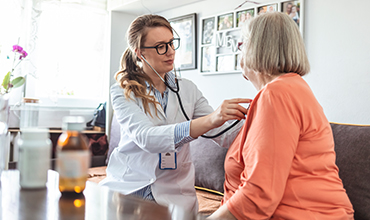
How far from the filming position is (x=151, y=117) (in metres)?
1.51

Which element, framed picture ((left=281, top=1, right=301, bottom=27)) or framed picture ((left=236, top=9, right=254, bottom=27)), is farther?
framed picture ((left=236, top=9, right=254, bottom=27))

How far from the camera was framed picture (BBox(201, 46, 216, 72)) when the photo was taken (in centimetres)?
285

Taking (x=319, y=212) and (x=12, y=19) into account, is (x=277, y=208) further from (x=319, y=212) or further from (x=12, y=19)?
(x=12, y=19)

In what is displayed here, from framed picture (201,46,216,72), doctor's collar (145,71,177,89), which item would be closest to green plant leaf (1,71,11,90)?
framed picture (201,46,216,72)

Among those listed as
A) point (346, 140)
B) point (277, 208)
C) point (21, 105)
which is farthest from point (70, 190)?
point (21, 105)

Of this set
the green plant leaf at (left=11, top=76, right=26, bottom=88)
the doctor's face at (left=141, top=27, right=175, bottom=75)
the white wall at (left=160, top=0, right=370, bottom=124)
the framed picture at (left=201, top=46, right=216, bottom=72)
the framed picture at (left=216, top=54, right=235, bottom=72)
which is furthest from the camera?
the green plant leaf at (left=11, top=76, right=26, bottom=88)

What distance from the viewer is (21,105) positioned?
318cm

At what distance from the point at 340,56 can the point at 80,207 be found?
6.12 ft

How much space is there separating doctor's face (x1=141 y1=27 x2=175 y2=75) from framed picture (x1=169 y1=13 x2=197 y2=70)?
58.2 inches

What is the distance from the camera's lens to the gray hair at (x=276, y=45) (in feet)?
3.43

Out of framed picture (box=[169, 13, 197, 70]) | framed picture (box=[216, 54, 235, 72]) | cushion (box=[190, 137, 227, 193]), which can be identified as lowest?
cushion (box=[190, 137, 227, 193])

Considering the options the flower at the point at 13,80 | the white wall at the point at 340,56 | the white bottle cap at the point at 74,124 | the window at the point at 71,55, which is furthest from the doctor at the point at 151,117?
the window at the point at 71,55

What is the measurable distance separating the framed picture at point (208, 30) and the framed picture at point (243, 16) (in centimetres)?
28

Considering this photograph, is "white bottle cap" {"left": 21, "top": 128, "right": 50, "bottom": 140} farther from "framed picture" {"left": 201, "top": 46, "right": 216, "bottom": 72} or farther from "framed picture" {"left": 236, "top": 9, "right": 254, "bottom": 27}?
"framed picture" {"left": 201, "top": 46, "right": 216, "bottom": 72}
